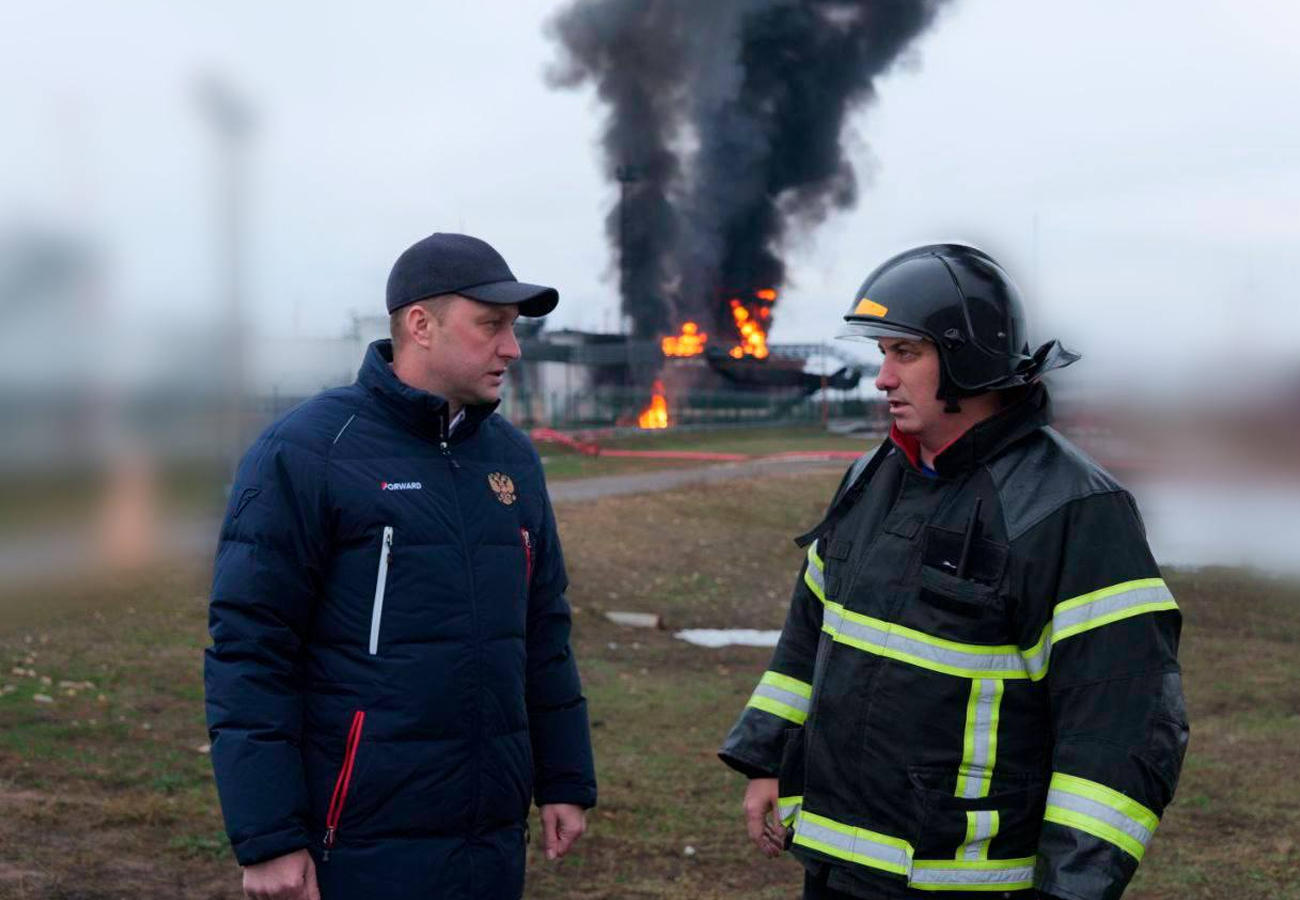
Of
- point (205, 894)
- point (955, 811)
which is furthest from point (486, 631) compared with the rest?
point (205, 894)

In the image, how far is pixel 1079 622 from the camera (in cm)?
266

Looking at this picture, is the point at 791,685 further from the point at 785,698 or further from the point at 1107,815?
the point at 1107,815

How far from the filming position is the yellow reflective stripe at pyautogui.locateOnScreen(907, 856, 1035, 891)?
273cm

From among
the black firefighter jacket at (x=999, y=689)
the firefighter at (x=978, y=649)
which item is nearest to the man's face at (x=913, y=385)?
the firefighter at (x=978, y=649)

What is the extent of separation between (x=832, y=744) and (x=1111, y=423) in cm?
519

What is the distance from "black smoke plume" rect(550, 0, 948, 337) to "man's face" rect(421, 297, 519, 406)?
52.9 metres

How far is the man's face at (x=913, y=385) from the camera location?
2.97m

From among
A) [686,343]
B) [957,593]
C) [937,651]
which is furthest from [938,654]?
[686,343]

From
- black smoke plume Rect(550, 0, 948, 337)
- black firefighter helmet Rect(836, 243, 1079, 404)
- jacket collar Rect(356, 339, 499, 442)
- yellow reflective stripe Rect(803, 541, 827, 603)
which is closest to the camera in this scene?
black firefighter helmet Rect(836, 243, 1079, 404)

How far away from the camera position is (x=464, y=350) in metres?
3.12

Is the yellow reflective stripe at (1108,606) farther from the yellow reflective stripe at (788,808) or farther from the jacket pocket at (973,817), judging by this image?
the yellow reflective stripe at (788,808)

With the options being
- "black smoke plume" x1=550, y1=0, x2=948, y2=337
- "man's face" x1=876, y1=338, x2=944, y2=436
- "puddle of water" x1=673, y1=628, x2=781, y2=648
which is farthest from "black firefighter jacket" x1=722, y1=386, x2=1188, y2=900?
"black smoke plume" x1=550, y1=0, x2=948, y2=337

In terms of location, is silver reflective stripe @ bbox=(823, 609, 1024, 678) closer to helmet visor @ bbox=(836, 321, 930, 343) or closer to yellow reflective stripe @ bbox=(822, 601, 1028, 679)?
yellow reflective stripe @ bbox=(822, 601, 1028, 679)

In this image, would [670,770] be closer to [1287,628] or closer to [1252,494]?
[1252,494]
